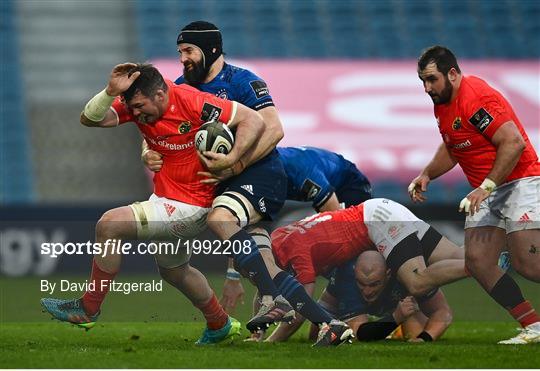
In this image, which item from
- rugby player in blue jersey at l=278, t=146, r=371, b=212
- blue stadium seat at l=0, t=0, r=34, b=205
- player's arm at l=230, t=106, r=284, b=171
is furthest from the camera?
blue stadium seat at l=0, t=0, r=34, b=205

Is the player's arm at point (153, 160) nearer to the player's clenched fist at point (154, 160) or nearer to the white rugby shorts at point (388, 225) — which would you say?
the player's clenched fist at point (154, 160)

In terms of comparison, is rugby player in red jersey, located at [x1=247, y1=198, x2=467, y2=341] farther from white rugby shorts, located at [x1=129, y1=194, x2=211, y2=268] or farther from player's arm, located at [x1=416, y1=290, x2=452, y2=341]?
white rugby shorts, located at [x1=129, y1=194, x2=211, y2=268]

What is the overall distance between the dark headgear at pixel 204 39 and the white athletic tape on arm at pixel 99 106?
78 centimetres

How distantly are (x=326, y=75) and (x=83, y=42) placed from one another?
12.4ft

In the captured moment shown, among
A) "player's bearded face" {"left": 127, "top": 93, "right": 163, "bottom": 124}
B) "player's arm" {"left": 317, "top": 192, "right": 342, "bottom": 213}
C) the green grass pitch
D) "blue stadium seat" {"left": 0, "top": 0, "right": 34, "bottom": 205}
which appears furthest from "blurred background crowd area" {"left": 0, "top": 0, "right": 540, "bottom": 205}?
"player's bearded face" {"left": 127, "top": 93, "right": 163, "bottom": 124}

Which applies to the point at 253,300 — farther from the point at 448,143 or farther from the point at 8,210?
the point at 8,210

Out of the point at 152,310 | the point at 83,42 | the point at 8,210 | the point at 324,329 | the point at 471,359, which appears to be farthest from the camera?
the point at 83,42

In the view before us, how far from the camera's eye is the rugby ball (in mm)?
7151

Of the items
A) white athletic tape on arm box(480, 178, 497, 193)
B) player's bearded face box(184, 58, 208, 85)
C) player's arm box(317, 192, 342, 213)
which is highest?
player's bearded face box(184, 58, 208, 85)

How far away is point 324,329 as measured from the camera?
6961 millimetres

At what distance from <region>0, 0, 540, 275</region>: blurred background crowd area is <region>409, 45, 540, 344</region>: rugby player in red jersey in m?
7.83

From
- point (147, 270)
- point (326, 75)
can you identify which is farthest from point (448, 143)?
point (326, 75)

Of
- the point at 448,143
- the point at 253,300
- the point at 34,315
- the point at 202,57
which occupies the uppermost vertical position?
the point at 202,57

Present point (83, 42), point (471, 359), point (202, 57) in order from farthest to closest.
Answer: point (83, 42) < point (202, 57) < point (471, 359)
